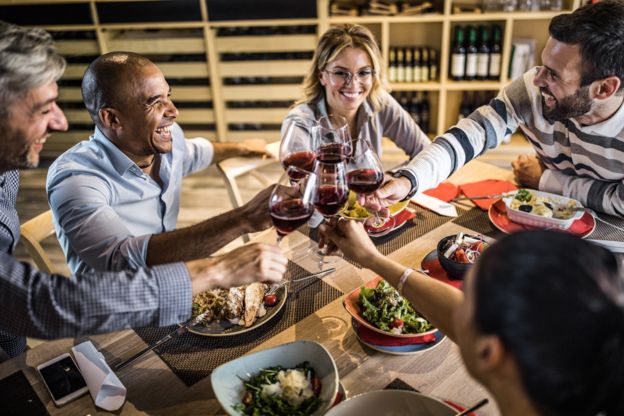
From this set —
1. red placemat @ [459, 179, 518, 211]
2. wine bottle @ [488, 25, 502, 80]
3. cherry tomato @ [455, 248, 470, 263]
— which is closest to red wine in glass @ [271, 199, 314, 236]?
cherry tomato @ [455, 248, 470, 263]

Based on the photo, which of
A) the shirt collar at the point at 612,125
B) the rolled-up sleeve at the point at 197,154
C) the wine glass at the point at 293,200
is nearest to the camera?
the wine glass at the point at 293,200

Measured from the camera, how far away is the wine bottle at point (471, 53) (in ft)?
12.4

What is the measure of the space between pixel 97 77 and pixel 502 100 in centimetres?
152

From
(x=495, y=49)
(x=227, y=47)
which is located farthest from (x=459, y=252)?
(x=227, y=47)

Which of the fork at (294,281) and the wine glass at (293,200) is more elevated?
the wine glass at (293,200)

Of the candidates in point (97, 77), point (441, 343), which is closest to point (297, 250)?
point (441, 343)


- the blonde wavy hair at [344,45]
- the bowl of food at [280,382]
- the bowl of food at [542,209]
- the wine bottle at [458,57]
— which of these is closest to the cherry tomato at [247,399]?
the bowl of food at [280,382]

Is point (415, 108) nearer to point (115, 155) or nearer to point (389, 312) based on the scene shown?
point (115, 155)

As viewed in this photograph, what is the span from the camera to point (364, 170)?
4.81 feet

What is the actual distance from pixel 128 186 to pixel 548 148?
5.26 feet

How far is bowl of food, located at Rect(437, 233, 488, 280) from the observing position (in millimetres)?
1397

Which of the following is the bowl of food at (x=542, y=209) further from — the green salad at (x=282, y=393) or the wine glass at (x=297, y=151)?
the green salad at (x=282, y=393)

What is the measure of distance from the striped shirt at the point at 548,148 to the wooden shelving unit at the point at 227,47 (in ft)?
6.40

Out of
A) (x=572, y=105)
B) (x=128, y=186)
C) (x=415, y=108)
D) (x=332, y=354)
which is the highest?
(x=572, y=105)
